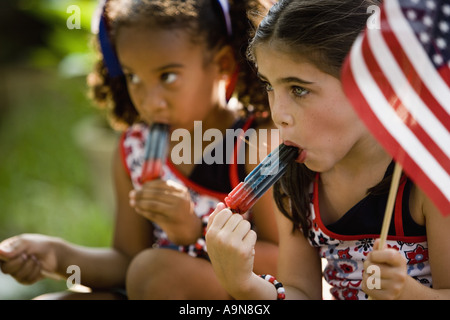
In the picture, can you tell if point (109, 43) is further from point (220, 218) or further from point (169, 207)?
point (220, 218)

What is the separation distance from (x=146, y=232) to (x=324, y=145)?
1006 mm

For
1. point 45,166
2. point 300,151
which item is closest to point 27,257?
point 300,151

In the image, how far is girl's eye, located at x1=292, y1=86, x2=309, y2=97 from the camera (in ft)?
4.93

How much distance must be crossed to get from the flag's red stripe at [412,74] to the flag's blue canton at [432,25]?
0.04 m

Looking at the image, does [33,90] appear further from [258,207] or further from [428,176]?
[428,176]

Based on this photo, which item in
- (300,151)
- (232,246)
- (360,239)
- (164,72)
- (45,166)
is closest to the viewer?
(232,246)

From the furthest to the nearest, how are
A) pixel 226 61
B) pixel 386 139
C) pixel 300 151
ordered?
pixel 226 61, pixel 300 151, pixel 386 139

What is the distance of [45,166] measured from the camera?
15.1ft

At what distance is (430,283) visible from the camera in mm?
1664

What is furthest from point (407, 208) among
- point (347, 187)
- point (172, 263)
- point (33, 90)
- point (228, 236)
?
point (33, 90)

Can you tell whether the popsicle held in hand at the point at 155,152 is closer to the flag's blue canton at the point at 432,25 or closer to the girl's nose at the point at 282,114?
the girl's nose at the point at 282,114

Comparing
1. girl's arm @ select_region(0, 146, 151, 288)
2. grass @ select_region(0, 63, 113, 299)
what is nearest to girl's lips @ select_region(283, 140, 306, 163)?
girl's arm @ select_region(0, 146, 151, 288)

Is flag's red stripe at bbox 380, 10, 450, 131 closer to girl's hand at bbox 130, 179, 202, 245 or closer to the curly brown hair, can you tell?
the curly brown hair

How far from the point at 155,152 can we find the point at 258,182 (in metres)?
0.62
